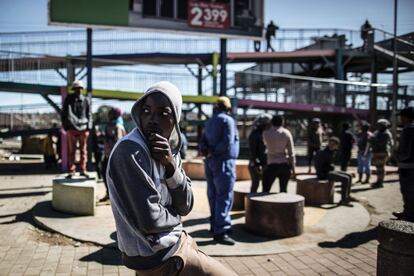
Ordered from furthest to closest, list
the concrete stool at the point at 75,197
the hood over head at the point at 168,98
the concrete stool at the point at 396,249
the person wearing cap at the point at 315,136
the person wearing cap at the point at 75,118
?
the person wearing cap at the point at 315,136
the person wearing cap at the point at 75,118
the concrete stool at the point at 75,197
the concrete stool at the point at 396,249
the hood over head at the point at 168,98

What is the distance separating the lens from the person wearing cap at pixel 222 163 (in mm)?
4746

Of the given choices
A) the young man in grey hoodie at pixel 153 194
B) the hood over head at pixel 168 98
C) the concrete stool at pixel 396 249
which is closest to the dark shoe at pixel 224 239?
the concrete stool at pixel 396 249

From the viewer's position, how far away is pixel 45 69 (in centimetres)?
1280

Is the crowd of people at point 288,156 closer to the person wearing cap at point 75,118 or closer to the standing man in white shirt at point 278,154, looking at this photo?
the standing man in white shirt at point 278,154

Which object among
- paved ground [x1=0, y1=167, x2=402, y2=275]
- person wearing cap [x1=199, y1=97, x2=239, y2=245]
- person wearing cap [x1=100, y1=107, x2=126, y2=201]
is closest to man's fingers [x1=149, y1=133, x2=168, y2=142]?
paved ground [x1=0, y1=167, x2=402, y2=275]

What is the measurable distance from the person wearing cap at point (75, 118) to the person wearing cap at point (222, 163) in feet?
9.23

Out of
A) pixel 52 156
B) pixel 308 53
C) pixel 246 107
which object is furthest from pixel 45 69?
pixel 308 53

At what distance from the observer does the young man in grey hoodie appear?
64.2 inches

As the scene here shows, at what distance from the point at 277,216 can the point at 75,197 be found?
11.3 feet

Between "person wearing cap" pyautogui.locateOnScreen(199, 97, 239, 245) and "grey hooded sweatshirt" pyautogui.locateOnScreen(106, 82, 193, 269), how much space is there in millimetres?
2875

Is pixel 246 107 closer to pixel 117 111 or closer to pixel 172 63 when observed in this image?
pixel 172 63

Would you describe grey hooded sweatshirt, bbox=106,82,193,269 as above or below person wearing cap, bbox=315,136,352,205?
above

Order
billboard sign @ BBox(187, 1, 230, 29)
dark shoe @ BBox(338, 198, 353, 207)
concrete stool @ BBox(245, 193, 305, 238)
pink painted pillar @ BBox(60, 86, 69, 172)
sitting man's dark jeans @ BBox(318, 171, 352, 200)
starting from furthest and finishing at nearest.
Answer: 1. billboard sign @ BBox(187, 1, 230, 29)
2. pink painted pillar @ BBox(60, 86, 69, 172)
3. sitting man's dark jeans @ BBox(318, 171, 352, 200)
4. dark shoe @ BBox(338, 198, 353, 207)
5. concrete stool @ BBox(245, 193, 305, 238)

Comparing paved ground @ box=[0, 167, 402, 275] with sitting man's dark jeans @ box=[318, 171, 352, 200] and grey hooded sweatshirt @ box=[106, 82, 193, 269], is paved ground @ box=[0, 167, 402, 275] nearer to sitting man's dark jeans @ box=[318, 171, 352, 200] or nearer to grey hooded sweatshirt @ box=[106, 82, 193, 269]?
sitting man's dark jeans @ box=[318, 171, 352, 200]
